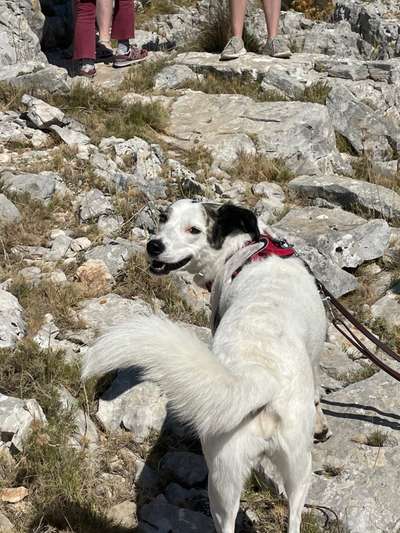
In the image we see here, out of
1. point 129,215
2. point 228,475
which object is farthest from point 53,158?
point 228,475

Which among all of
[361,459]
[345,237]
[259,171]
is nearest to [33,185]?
[259,171]

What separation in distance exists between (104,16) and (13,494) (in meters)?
6.41

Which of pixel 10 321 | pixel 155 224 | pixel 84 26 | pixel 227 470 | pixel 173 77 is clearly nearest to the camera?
pixel 227 470

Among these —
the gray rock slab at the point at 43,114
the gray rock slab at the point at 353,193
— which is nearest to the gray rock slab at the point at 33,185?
the gray rock slab at the point at 43,114

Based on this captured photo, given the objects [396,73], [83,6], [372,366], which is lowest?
[372,366]

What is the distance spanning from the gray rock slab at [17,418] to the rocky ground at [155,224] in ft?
0.03

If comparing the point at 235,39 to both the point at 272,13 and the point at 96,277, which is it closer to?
the point at 272,13

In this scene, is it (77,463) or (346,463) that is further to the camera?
(346,463)

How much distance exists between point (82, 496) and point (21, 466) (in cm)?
32

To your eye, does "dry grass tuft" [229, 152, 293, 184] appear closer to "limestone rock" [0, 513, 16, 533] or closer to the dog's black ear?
the dog's black ear

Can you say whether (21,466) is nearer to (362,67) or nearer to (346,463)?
(346,463)

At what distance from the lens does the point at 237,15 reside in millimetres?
8281

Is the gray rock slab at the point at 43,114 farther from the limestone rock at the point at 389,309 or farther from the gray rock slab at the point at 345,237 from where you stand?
the limestone rock at the point at 389,309

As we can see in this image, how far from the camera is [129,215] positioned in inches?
216
